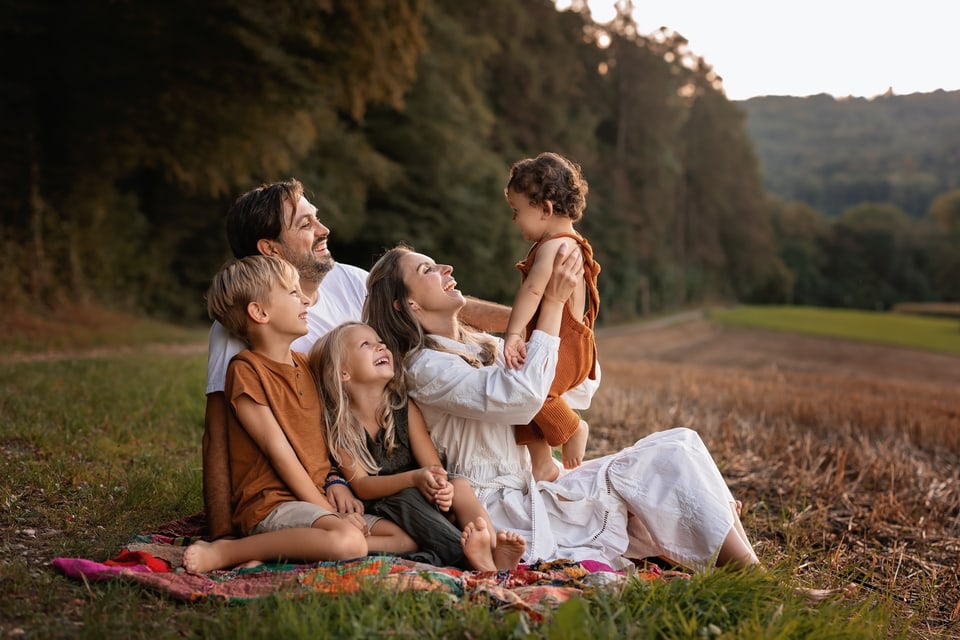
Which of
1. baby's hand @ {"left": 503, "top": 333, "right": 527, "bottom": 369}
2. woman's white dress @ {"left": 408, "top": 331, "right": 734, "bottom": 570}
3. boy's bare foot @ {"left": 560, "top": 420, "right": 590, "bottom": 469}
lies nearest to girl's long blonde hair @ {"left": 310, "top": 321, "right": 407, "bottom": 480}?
woman's white dress @ {"left": 408, "top": 331, "right": 734, "bottom": 570}

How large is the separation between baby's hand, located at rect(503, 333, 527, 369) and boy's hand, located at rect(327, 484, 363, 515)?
0.86 m

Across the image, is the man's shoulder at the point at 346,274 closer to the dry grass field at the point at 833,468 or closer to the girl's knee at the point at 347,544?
the girl's knee at the point at 347,544

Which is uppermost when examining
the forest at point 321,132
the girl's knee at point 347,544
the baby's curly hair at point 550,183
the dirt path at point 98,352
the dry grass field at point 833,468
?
the forest at point 321,132

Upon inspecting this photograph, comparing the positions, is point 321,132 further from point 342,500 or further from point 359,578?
point 359,578

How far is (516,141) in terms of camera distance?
3247 cm

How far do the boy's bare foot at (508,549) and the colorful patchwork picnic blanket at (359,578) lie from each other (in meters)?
0.05

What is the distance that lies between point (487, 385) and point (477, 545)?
2.08ft

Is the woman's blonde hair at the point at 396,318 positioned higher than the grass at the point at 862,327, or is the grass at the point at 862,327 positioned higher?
the woman's blonde hair at the point at 396,318

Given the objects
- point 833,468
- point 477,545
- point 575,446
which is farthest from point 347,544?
point 833,468

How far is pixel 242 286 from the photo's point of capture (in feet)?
11.7

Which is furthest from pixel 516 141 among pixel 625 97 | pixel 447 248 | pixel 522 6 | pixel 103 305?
pixel 103 305

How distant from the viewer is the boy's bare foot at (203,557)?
10.4ft

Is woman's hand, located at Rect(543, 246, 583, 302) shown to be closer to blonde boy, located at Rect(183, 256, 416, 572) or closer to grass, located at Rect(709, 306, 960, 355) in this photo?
blonde boy, located at Rect(183, 256, 416, 572)

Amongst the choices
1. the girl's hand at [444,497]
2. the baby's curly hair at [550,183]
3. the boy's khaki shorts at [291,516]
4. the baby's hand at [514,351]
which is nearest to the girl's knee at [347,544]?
the boy's khaki shorts at [291,516]
